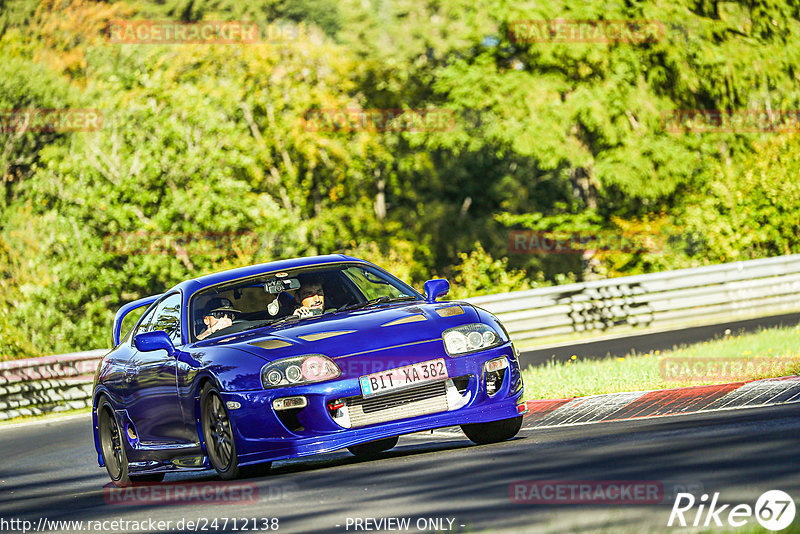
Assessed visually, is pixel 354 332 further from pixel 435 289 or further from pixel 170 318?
pixel 170 318

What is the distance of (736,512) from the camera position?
545cm

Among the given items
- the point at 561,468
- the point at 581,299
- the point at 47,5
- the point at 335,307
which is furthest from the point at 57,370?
the point at 47,5

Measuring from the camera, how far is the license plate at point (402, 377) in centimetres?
823

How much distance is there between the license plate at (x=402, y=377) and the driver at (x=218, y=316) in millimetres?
1547

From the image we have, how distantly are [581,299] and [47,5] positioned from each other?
36832mm

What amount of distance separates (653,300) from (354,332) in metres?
15.7

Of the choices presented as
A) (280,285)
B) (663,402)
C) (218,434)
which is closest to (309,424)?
(218,434)

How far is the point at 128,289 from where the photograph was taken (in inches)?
1313

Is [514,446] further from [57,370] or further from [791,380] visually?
[57,370]

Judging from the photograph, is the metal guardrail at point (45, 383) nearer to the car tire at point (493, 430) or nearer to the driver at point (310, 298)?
the driver at point (310, 298)

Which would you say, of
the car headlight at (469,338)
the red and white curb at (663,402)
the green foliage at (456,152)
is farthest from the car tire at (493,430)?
the green foliage at (456,152)

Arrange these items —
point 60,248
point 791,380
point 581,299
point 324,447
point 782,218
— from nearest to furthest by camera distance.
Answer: point 324,447 < point 791,380 < point 581,299 < point 782,218 < point 60,248

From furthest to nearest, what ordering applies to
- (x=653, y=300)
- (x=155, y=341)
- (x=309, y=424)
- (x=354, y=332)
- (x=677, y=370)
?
(x=653, y=300)
(x=677, y=370)
(x=155, y=341)
(x=354, y=332)
(x=309, y=424)

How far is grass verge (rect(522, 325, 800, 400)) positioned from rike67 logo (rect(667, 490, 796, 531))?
5798 mm
